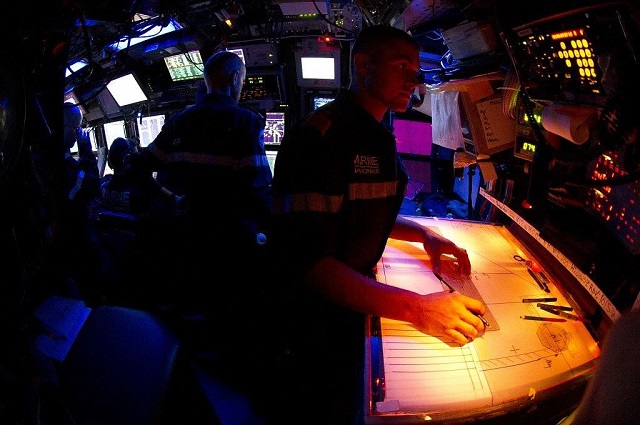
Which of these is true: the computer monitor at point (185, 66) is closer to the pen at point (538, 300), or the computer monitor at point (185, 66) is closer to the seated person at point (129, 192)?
the seated person at point (129, 192)

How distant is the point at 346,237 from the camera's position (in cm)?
143

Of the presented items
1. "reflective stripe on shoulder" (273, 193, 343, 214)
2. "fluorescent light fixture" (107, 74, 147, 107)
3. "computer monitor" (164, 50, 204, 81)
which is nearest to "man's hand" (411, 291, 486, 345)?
"reflective stripe on shoulder" (273, 193, 343, 214)

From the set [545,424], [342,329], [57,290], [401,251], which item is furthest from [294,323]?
[57,290]

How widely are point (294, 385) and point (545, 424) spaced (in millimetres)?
961

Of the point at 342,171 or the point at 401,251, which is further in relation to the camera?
the point at 401,251

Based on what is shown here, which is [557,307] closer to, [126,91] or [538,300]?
[538,300]

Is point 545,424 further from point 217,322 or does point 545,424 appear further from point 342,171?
point 217,322

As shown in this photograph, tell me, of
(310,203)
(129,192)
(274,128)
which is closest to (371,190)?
(310,203)

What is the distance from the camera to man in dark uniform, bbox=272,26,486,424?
1.14 m

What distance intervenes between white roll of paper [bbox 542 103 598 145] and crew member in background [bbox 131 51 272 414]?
1949 mm

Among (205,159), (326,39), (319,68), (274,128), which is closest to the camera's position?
(205,159)

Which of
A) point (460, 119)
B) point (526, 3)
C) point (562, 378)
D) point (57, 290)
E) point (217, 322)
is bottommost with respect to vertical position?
point (217, 322)

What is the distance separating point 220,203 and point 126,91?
145 inches

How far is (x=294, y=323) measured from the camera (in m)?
1.58
